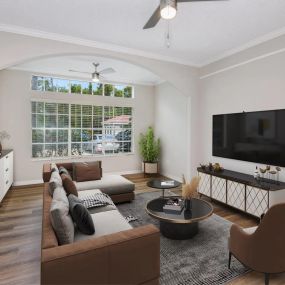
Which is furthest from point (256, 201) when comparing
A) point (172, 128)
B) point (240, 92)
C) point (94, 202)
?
point (172, 128)

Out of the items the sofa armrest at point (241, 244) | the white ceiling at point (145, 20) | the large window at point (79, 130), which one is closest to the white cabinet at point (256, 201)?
the sofa armrest at point (241, 244)

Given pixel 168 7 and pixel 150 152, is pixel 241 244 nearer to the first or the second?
pixel 168 7

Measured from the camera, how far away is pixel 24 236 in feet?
9.48

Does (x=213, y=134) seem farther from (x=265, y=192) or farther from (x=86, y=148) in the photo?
(x=86, y=148)

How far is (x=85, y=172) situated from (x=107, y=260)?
291 centimetres

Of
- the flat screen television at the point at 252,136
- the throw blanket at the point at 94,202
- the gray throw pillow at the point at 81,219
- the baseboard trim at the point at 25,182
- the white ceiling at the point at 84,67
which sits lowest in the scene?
the baseboard trim at the point at 25,182

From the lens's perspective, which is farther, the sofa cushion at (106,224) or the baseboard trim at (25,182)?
the baseboard trim at (25,182)

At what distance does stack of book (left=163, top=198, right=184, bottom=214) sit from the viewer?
9.03 feet

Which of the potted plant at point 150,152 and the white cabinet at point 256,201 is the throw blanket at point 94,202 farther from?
the potted plant at point 150,152

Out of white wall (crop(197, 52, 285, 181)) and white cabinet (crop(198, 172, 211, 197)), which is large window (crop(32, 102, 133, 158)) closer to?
white wall (crop(197, 52, 285, 181))

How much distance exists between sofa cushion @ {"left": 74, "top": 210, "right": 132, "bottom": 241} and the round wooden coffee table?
480mm

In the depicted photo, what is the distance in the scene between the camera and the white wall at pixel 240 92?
343 cm

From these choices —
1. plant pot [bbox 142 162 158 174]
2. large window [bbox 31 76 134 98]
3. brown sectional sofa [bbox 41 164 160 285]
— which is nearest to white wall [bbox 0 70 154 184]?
large window [bbox 31 76 134 98]

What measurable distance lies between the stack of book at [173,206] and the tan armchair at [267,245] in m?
0.86
